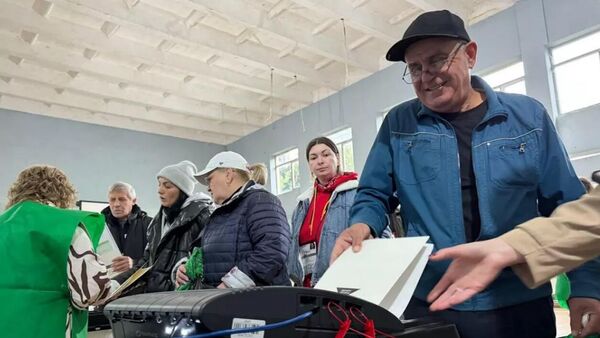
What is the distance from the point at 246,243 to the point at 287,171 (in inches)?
268

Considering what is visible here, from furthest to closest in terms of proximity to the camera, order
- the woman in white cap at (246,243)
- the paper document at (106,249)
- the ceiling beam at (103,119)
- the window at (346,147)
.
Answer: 1. the ceiling beam at (103,119)
2. the window at (346,147)
3. the paper document at (106,249)
4. the woman in white cap at (246,243)

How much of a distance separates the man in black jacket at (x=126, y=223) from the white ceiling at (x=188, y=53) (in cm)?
214

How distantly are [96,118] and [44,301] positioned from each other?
747cm

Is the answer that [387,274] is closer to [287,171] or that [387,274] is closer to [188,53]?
[188,53]

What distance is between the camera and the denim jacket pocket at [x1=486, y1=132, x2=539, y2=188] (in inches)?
36.1

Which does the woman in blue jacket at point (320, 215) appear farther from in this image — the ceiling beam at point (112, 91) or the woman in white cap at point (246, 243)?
the ceiling beam at point (112, 91)

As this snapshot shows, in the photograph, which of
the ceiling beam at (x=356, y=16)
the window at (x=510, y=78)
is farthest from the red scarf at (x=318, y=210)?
the window at (x=510, y=78)

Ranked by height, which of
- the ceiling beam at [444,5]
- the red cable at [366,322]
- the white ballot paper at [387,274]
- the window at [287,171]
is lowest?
the red cable at [366,322]

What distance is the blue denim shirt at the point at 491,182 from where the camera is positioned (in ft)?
2.85

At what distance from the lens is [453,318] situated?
0.85 metres

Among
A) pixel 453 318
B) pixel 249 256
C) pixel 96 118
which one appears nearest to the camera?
pixel 453 318

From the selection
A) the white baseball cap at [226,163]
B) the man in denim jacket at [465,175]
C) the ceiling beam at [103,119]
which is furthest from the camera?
the ceiling beam at [103,119]

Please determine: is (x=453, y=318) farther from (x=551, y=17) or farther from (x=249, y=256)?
(x=551, y=17)

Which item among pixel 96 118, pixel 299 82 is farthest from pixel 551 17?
pixel 96 118
